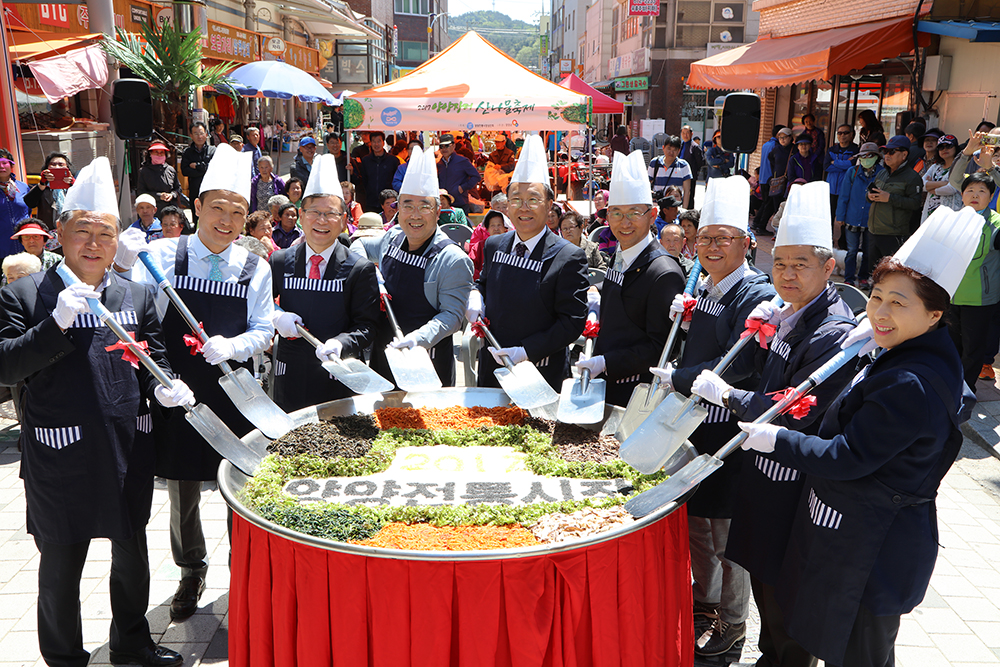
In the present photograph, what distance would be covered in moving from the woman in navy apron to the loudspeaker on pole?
585cm

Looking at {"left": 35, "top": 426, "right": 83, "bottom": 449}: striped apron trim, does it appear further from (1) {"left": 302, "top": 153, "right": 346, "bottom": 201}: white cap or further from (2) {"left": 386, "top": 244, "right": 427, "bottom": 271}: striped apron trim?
(2) {"left": 386, "top": 244, "right": 427, "bottom": 271}: striped apron trim

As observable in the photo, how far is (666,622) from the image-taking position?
278 centimetres

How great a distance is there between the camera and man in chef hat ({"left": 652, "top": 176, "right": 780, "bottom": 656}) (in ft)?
10.8

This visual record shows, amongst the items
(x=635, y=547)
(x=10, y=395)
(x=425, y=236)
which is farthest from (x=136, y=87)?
(x=635, y=547)

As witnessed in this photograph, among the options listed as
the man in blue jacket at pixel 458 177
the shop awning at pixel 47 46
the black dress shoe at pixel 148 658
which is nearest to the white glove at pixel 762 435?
the black dress shoe at pixel 148 658

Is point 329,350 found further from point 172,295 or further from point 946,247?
point 946,247

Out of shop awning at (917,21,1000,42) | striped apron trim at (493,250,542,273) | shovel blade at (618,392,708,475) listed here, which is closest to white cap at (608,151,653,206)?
striped apron trim at (493,250,542,273)

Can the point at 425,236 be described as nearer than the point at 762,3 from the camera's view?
Yes

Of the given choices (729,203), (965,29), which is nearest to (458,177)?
(965,29)

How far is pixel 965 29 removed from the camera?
360 inches

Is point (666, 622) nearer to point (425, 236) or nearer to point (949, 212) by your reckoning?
point (949, 212)

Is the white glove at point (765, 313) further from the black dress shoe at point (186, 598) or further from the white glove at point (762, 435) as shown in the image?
the black dress shoe at point (186, 598)

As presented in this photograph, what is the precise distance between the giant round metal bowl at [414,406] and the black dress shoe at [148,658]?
0.98 metres

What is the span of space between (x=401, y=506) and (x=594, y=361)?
1334mm
